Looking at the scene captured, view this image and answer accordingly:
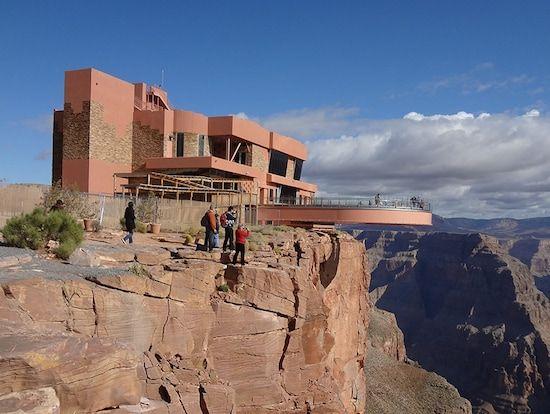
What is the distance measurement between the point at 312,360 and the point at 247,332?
11.6 feet

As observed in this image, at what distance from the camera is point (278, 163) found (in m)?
51.4

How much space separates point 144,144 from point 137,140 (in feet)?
2.35

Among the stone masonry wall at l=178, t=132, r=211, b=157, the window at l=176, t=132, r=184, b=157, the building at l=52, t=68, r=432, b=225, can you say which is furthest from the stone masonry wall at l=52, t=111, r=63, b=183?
the window at l=176, t=132, r=184, b=157

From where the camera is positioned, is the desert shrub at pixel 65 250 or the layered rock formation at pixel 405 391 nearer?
the desert shrub at pixel 65 250

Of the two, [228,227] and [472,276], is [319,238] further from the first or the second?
[472,276]

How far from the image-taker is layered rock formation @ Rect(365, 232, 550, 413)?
362 feet

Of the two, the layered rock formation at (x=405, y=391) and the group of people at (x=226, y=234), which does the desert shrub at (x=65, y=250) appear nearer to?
the group of people at (x=226, y=234)

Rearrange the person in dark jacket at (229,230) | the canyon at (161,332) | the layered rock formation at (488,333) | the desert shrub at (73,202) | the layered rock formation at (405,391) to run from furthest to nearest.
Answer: the layered rock formation at (488,333) < the layered rock formation at (405,391) < the desert shrub at (73,202) < the person in dark jacket at (229,230) < the canyon at (161,332)

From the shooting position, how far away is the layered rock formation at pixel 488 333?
110438 mm

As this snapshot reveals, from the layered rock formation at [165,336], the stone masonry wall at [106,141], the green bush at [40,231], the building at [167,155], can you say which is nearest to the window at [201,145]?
the building at [167,155]

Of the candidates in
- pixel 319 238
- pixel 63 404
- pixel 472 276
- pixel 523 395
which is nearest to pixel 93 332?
pixel 63 404

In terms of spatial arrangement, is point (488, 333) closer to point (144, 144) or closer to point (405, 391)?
point (405, 391)

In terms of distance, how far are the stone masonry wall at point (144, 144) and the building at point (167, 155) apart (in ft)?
0.27

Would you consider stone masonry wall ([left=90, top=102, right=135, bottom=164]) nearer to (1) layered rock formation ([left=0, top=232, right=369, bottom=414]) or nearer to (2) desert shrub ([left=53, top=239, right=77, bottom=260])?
(1) layered rock formation ([left=0, top=232, right=369, bottom=414])
